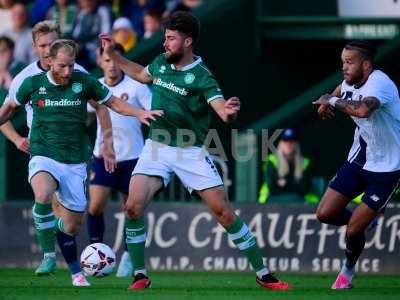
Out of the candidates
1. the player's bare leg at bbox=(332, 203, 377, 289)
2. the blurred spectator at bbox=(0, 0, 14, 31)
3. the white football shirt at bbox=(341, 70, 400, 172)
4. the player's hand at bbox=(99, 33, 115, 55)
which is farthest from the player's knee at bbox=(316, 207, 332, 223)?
the blurred spectator at bbox=(0, 0, 14, 31)

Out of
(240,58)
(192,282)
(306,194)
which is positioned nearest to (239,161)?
(306,194)

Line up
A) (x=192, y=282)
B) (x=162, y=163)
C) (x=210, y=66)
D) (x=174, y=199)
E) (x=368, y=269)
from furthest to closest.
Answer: (x=210, y=66), (x=174, y=199), (x=368, y=269), (x=192, y=282), (x=162, y=163)

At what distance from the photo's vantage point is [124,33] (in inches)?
761

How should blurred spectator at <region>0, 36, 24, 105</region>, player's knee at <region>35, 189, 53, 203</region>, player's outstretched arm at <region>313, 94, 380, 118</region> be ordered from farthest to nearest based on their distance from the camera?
blurred spectator at <region>0, 36, 24, 105</region> < player's knee at <region>35, 189, 53, 203</region> < player's outstretched arm at <region>313, 94, 380, 118</region>

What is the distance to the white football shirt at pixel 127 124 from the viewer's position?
50.0 feet

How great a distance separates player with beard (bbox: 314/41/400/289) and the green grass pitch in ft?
2.12

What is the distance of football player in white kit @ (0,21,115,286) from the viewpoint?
1338 cm

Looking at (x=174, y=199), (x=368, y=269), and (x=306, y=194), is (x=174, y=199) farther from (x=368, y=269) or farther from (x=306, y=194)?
(x=368, y=269)

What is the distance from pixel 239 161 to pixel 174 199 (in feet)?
4.19

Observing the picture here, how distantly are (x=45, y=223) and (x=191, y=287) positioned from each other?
5.02 ft

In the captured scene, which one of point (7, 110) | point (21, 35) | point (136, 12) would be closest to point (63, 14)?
point (21, 35)

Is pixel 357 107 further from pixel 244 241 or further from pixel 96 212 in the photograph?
pixel 96 212

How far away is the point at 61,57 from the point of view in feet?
42.7

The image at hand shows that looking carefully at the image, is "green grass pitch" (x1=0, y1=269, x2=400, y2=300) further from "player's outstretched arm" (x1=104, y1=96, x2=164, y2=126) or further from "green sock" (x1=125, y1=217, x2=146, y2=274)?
"player's outstretched arm" (x1=104, y1=96, x2=164, y2=126)
